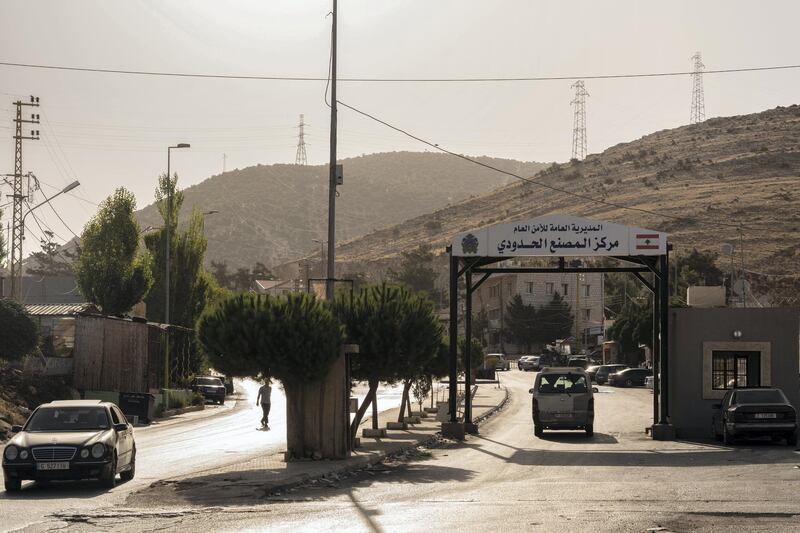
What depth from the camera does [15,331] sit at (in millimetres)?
40094

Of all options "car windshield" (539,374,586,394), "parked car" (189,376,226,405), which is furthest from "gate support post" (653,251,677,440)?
"parked car" (189,376,226,405)

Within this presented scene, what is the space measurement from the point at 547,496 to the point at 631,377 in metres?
57.7

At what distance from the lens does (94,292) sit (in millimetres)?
57031

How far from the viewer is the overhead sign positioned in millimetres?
32281

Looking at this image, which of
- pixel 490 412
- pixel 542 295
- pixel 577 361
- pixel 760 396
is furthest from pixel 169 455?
pixel 542 295

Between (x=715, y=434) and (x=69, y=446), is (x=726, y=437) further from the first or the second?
(x=69, y=446)

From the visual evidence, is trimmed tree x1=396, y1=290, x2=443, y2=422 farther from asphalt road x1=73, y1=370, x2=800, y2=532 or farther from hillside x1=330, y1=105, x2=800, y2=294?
hillside x1=330, y1=105, x2=800, y2=294

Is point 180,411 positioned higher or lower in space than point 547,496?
lower

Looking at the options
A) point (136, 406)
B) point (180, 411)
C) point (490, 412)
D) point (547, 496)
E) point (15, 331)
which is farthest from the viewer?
point (180, 411)

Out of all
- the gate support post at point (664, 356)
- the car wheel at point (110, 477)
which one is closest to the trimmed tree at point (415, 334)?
the gate support post at point (664, 356)

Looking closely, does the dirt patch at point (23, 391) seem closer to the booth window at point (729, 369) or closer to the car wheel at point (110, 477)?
the car wheel at point (110, 477)

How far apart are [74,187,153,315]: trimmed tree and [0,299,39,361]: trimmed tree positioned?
1586 cm

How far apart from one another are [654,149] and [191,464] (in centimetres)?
16287

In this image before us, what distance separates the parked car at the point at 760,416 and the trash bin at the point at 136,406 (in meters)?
23.8
